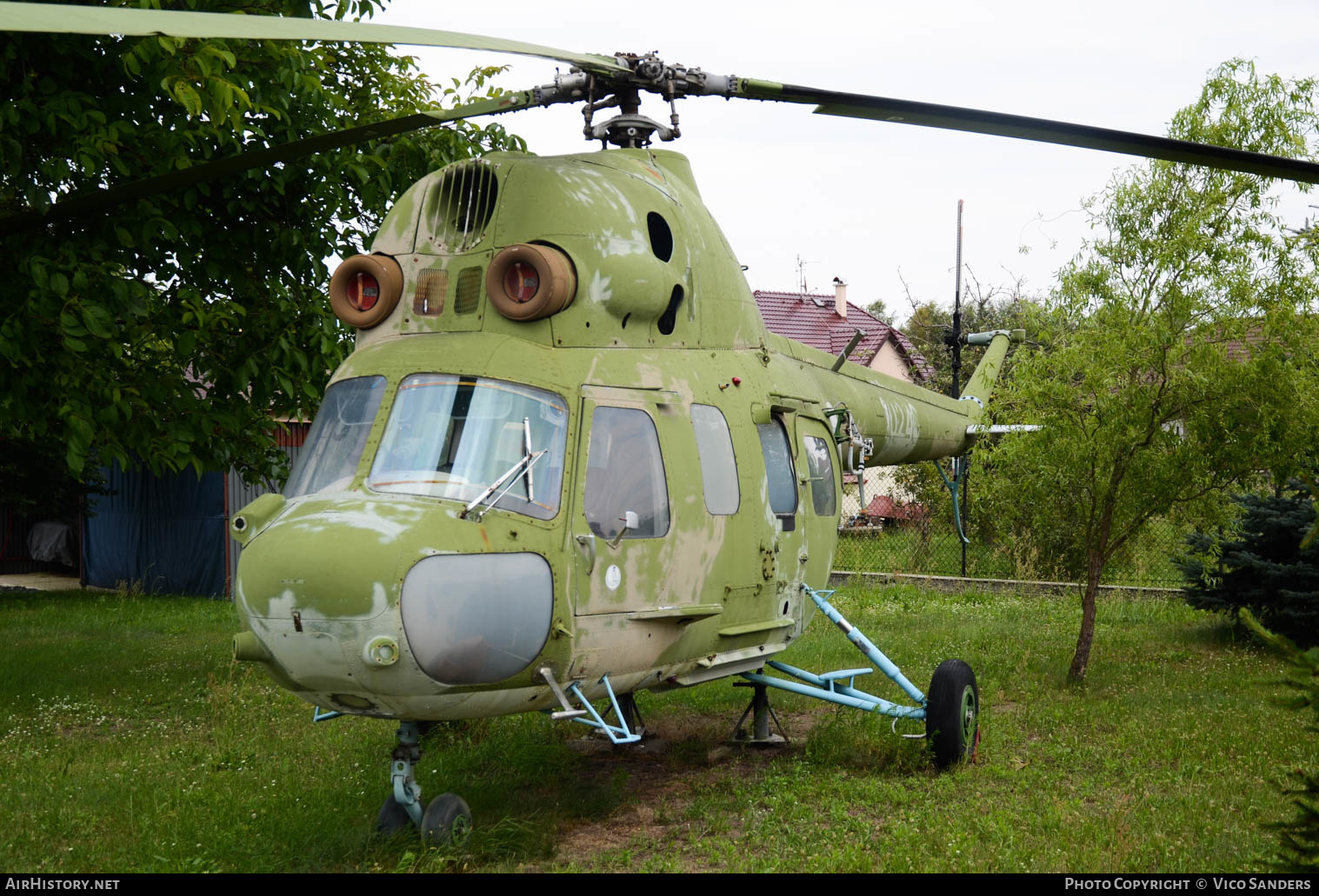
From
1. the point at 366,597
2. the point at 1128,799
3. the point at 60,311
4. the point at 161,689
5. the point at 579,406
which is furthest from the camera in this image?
the point at 161,689

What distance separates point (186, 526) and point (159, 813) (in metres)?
13.5

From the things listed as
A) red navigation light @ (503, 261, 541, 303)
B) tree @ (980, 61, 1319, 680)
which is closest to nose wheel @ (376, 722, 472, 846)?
red navigation light @ (503, 261, 541, 303)

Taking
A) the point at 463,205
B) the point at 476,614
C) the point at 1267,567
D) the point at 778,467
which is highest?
the point at 463,205

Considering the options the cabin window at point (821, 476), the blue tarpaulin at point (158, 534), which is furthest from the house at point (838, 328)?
the cabin window at point (821, 476)

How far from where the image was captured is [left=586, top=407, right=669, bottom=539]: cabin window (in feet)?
19.6

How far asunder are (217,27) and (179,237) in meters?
5.67

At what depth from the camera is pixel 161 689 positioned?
425 inches

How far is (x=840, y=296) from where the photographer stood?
3534 cm

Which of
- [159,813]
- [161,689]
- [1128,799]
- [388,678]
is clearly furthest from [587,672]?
[161,689]

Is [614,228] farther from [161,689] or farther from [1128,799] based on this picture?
[161,689]

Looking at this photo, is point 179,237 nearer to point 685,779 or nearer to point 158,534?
point 685,779

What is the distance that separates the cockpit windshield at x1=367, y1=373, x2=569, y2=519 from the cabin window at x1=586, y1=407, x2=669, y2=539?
0.23m

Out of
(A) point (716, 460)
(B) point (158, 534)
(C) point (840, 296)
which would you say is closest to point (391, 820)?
(A) point (716, 460)

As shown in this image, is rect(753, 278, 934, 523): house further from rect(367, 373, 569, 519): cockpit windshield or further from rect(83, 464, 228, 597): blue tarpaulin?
rect(367, 373, 569, 519): cockpit windshield
